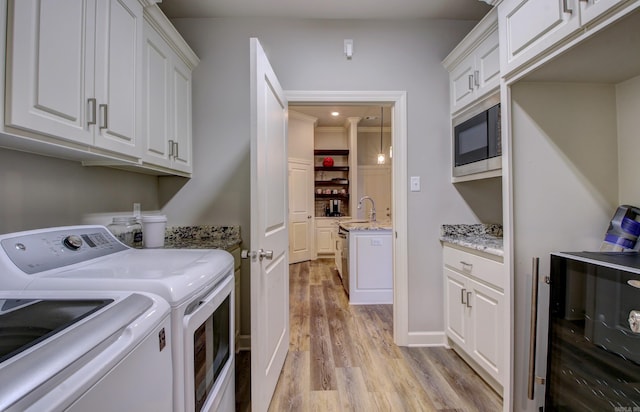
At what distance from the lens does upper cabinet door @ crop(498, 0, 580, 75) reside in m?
1.06

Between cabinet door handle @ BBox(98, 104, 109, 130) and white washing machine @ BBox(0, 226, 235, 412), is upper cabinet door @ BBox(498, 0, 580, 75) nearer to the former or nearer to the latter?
white washing machine @ BBox(0, 226, 235, 412)

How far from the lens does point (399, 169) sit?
223 cm

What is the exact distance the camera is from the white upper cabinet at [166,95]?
1567mm

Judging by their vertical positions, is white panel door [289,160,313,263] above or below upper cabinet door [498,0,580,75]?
below

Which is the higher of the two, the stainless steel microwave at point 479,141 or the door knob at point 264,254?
the stainless steel microwave at point 479,141

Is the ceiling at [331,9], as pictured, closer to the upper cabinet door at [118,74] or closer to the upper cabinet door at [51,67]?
the upper cabinet door at [118,74]

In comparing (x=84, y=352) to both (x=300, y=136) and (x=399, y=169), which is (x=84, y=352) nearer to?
(x=399, y=169)

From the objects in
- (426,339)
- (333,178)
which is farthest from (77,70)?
(333,178)

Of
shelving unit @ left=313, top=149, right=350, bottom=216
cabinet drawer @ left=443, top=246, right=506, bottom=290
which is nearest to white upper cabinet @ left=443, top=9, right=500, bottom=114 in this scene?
cabinet drawer @ left=443, top=246, right=506, bottom=290

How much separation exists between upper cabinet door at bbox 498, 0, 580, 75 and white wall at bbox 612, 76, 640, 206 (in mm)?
521

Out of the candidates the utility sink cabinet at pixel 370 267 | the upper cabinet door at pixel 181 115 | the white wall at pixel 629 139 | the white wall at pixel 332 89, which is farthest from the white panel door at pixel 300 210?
the white wall at pixel 629 139

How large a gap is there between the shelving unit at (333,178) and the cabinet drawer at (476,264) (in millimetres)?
4172

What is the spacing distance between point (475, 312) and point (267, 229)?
1.41 m

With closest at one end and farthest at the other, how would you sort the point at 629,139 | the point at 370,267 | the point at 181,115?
the point at 629,139
the point at 181,115
the point at 370,267
